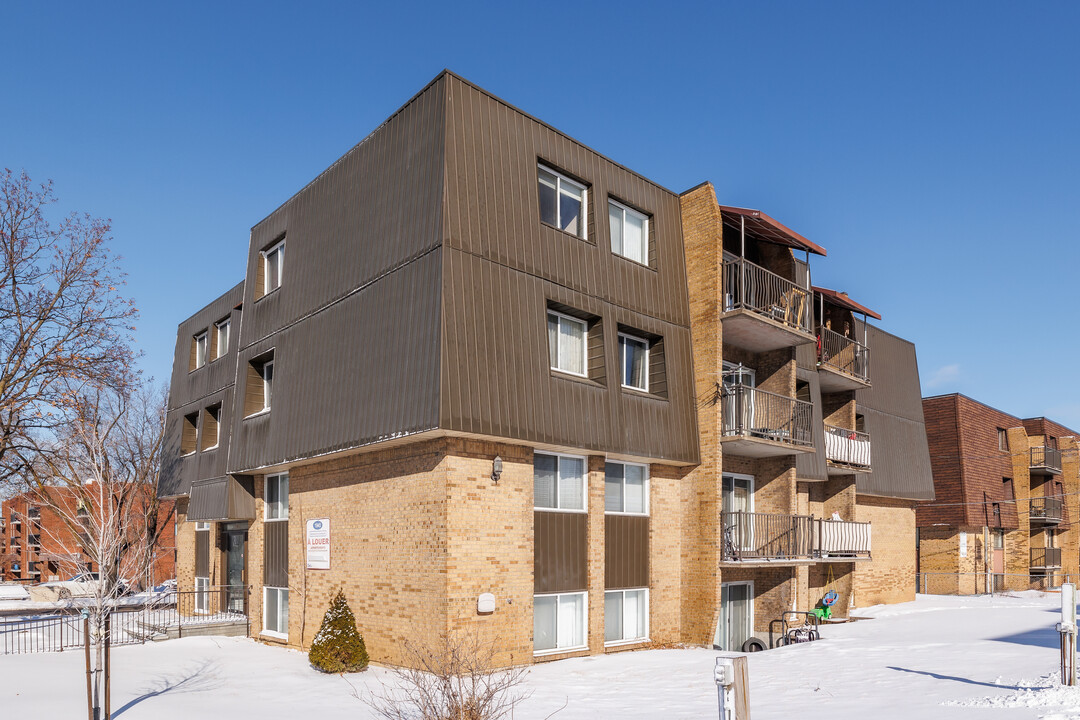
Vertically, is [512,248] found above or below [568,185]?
below

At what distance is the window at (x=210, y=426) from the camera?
2694cm

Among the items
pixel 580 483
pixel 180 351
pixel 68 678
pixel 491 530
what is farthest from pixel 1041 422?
pixel 68 678

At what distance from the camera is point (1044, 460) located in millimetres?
40469

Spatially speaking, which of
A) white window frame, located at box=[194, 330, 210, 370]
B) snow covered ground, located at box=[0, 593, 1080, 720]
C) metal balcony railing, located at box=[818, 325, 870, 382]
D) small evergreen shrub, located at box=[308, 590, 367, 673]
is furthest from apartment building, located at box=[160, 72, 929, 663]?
white window frame, located at box=[194, 330, 210, 370]

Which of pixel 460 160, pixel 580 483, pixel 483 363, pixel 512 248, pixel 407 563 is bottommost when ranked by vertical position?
pixel 407 563

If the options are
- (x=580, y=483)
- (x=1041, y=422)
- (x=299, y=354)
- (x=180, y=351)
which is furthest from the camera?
(x=1041, y=422)

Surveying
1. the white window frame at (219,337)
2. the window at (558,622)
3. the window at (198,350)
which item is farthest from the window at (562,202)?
the window at (198,350)

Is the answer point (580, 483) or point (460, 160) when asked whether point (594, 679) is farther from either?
point (460, 160)

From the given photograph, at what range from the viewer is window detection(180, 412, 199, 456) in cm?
2866

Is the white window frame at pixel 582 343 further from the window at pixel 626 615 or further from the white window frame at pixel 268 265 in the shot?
the white window frame at pixel 268 265

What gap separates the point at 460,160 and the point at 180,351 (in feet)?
63.4

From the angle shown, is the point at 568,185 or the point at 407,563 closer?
the point at 407,563

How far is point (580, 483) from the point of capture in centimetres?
1730

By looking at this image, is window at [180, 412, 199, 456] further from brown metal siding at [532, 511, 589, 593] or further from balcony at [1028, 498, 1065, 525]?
balcony at [1028, 498, 1065, 525]
